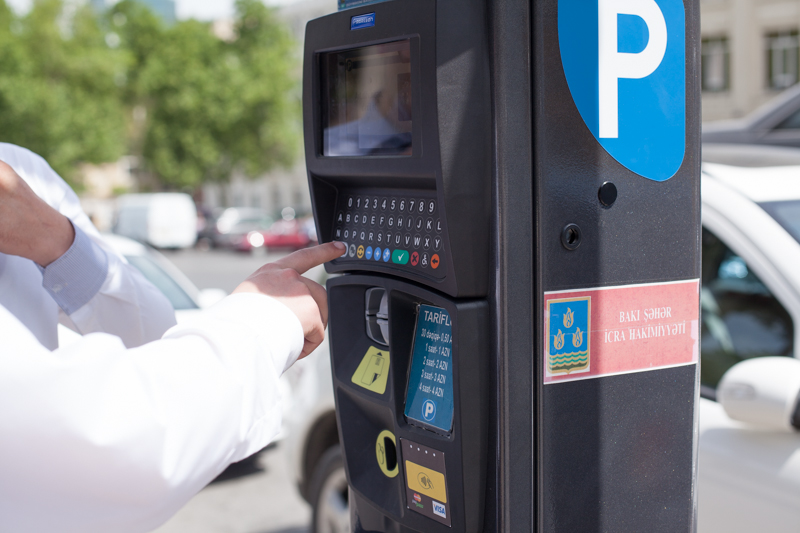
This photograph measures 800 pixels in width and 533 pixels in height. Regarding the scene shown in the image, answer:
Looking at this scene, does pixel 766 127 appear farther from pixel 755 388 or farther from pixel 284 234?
pixel 284 234

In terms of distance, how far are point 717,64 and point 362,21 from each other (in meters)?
22.8

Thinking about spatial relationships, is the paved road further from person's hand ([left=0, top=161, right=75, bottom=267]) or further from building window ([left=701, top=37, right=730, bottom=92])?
building window ([left=701, top=37, right=730, bottom=92])

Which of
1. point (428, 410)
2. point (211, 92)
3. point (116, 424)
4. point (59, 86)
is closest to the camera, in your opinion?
point (116, 424)

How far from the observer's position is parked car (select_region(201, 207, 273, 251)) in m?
22.2

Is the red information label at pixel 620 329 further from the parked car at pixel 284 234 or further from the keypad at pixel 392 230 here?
the parked car at pixel 284 234

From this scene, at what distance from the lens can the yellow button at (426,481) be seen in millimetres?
1416

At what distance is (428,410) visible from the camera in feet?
4.73

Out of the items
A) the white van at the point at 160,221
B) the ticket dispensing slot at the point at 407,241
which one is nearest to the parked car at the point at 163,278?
the ticket dispensing slot at the point at 407,241

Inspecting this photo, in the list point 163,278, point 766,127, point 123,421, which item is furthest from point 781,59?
point 123,421

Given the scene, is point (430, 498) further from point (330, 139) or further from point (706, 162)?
point (706, 162)

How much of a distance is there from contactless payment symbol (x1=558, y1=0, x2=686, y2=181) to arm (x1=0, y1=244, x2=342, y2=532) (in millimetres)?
721

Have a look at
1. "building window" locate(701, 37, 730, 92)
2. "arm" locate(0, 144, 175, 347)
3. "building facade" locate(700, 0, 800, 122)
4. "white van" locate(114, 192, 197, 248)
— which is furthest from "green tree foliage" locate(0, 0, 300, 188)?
"arm" locate(0, 144, 175, 347)

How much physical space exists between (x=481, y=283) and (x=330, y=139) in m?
0.45

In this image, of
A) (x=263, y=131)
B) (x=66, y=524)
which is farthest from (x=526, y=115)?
(x=263, y=131)
